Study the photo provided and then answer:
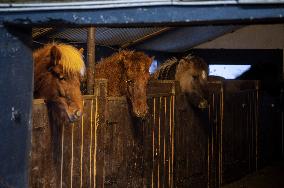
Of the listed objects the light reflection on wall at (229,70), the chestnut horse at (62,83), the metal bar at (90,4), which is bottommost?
the chestnut horse at (62,83)

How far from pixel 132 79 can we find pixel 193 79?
1.95m

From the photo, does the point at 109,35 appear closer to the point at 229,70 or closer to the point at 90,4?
the point at 229,70

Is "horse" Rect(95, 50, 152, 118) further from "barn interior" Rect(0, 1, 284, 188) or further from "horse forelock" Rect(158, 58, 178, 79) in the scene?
"horse forelock" Rect(158, 58, 178, 79)

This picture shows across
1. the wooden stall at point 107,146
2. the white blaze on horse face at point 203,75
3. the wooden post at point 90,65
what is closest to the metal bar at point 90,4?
the wooden stall at point 107,146

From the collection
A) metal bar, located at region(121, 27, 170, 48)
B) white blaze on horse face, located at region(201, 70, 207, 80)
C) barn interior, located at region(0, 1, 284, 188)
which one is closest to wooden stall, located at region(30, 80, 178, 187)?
barn interior, located at region(0, 1, 284, 188)

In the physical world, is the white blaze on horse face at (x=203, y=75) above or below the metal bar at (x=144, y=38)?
below

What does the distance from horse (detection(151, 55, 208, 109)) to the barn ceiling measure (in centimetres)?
153

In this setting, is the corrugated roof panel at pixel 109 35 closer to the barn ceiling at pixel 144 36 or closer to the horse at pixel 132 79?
the barn ceiling at pixel 144 36

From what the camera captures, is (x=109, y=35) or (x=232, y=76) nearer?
(x=109, y=35)

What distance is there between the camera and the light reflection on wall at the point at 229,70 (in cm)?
1309

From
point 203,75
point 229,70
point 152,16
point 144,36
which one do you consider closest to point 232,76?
point 229,70

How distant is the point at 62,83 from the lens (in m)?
4.43

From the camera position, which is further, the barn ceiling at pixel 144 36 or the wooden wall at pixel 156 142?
the barn ceiling at pixel 144 36

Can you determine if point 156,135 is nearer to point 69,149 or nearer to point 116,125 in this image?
point 116,125
